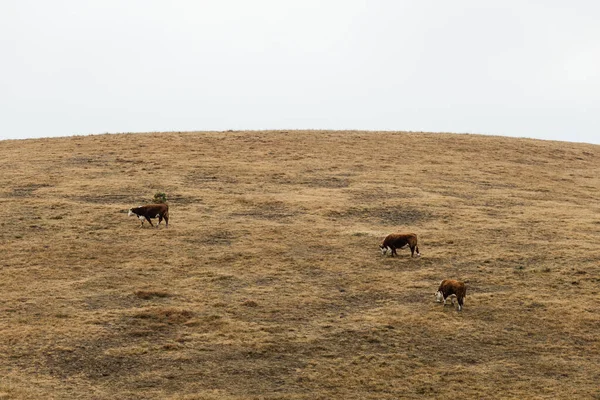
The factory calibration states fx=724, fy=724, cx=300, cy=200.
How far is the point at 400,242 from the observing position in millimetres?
28062

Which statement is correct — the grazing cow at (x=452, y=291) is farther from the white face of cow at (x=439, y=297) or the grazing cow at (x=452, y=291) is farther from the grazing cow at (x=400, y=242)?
the grazing cow at (x=400, y=242)

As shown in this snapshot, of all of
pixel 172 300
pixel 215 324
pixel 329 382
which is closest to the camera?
pixel 329 382

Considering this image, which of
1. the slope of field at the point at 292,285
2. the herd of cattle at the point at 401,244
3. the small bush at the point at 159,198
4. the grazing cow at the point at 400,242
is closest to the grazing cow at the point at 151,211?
the herd of cattle at the point at 401,244

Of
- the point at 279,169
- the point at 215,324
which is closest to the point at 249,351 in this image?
the point at 215,324

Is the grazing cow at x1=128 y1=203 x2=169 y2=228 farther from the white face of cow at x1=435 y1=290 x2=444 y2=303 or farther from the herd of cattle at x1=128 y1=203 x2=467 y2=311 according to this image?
the white face of cow at x1=435 y1=290 x2=444 y2=303

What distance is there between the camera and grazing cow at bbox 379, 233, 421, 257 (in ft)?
91.7

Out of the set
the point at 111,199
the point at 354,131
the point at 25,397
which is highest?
the point at 354,131

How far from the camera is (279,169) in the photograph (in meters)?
46.6

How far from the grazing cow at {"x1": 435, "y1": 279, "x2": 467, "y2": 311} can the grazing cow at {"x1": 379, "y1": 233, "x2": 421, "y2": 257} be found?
15.9ft

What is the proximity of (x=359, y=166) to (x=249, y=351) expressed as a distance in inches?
1189

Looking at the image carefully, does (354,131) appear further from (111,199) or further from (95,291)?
(95,291)

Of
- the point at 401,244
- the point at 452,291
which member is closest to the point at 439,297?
the point at 452,291

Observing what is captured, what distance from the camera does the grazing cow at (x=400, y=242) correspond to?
28.0m

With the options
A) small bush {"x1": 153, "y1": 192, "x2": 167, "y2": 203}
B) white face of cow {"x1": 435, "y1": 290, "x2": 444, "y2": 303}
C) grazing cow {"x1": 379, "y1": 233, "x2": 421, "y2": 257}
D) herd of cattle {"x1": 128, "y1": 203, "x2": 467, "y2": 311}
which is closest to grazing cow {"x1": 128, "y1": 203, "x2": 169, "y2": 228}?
herd of cattle {"x1": 128, "y1": 203, "x2": 467, "y2": 311}
